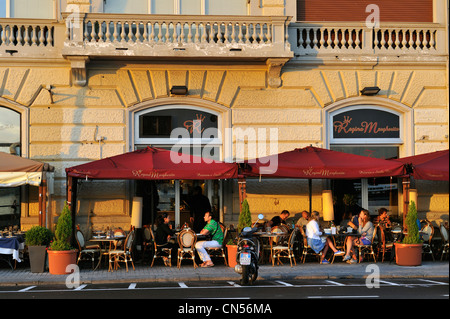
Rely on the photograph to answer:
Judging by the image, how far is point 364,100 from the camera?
19125mm

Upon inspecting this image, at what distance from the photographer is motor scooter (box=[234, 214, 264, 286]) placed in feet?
43.2

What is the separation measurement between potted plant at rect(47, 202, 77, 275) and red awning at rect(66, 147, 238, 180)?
144cm

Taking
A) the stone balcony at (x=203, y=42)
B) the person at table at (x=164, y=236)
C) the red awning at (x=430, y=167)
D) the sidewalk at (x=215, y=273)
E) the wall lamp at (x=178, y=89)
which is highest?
the stone balcony at (x=203, y=42)

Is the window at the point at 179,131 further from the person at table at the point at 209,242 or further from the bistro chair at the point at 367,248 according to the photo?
the bistro chair at the point at 367,248

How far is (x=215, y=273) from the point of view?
1496cm

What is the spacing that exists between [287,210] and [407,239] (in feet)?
12.1

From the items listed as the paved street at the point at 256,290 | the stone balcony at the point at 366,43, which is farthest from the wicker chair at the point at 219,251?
the stone balcony at the point at 366,43

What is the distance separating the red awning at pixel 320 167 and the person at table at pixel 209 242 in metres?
1.59

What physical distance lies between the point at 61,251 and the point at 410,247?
26.9 ft

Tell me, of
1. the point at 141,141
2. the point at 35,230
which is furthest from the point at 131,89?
the point at 35,230

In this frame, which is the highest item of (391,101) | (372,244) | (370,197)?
(391,101)

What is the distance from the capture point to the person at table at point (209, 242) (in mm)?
16312

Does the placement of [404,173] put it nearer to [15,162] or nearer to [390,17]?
[390,17]

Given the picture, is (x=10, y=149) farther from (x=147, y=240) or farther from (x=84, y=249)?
(x=147, y=240)
